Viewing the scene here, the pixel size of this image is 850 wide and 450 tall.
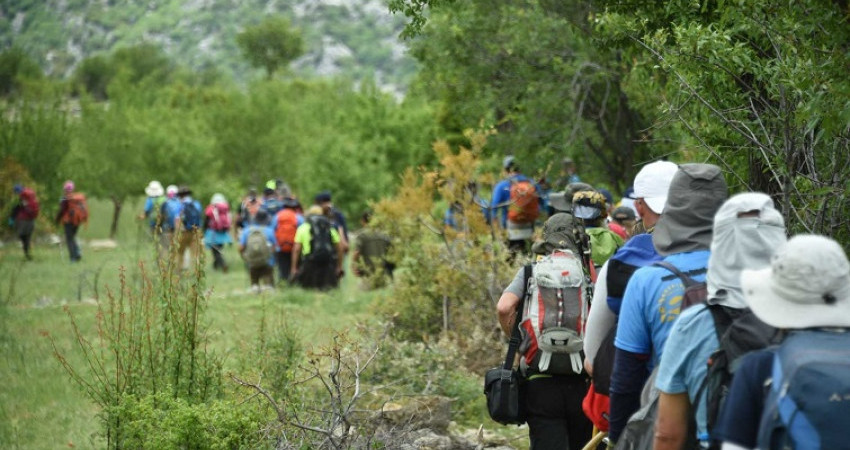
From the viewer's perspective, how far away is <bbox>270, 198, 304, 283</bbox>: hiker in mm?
18344

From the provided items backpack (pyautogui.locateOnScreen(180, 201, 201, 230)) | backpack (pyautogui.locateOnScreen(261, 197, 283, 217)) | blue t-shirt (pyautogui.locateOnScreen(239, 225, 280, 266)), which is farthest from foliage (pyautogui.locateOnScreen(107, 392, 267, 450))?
backpack (pyautogui.locateOnScreen(180, 201, 201, 230))

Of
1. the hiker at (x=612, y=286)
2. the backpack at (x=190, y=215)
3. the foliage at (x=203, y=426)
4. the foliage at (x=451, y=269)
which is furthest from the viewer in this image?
the backpack at (x=190, y=215)

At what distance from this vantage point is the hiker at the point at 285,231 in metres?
18.3

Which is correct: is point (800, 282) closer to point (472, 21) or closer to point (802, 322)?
point (802, 322)

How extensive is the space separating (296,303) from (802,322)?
529 inches

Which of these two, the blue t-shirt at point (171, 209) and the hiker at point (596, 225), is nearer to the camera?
the hiker at point (596, 225)

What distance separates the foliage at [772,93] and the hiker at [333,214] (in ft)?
35.0

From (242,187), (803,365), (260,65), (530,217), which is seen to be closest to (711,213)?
(803,365)

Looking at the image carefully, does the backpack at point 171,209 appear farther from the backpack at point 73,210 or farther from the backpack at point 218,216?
the backpack at point 73,210

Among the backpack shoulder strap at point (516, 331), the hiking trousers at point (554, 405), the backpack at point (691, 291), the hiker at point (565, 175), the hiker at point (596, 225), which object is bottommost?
the hiking trousers at point (554, 405)

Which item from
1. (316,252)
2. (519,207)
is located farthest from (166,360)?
(316,252)

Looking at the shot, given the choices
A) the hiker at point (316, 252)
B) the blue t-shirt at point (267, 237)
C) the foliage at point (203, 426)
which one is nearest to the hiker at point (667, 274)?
the foliage at point (203, 426)

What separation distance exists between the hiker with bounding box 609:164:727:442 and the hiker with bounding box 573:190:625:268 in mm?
1802

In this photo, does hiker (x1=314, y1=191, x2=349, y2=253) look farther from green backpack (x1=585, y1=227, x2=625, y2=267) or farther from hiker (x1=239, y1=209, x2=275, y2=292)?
green backpack (x1=585, y1=227, x2=625, y2=267)
